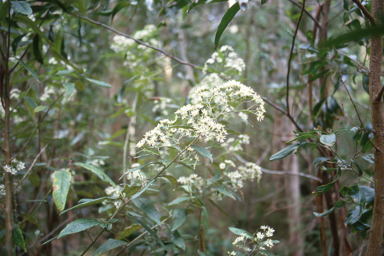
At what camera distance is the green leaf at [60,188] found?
83cm

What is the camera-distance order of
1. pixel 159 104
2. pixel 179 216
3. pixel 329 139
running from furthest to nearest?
pixel 159 104 < pixel 179 216 < pixel 329 139

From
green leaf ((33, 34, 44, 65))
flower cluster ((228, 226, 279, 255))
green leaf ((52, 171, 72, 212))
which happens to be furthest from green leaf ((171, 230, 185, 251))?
green leaf ((33, 34, 44, 65))

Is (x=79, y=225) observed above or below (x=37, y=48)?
below

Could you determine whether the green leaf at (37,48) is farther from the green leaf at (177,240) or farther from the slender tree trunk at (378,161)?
the slender tree trunk at (378,161)

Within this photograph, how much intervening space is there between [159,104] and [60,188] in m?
1.07

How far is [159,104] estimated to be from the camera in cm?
185

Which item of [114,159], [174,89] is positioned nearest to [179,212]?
[114,159]

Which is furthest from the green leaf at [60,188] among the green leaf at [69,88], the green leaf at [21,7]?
the green leaf at [21,7]

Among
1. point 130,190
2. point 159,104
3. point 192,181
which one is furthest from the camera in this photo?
point 159,104

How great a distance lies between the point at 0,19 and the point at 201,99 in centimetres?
79

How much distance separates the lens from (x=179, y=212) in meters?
0.96

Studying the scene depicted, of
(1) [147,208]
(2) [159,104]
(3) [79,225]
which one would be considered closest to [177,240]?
(1) [147,208]

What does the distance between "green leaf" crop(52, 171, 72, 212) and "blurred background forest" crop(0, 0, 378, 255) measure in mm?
81

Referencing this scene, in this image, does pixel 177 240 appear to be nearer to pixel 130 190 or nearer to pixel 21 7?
pixel 130 190
